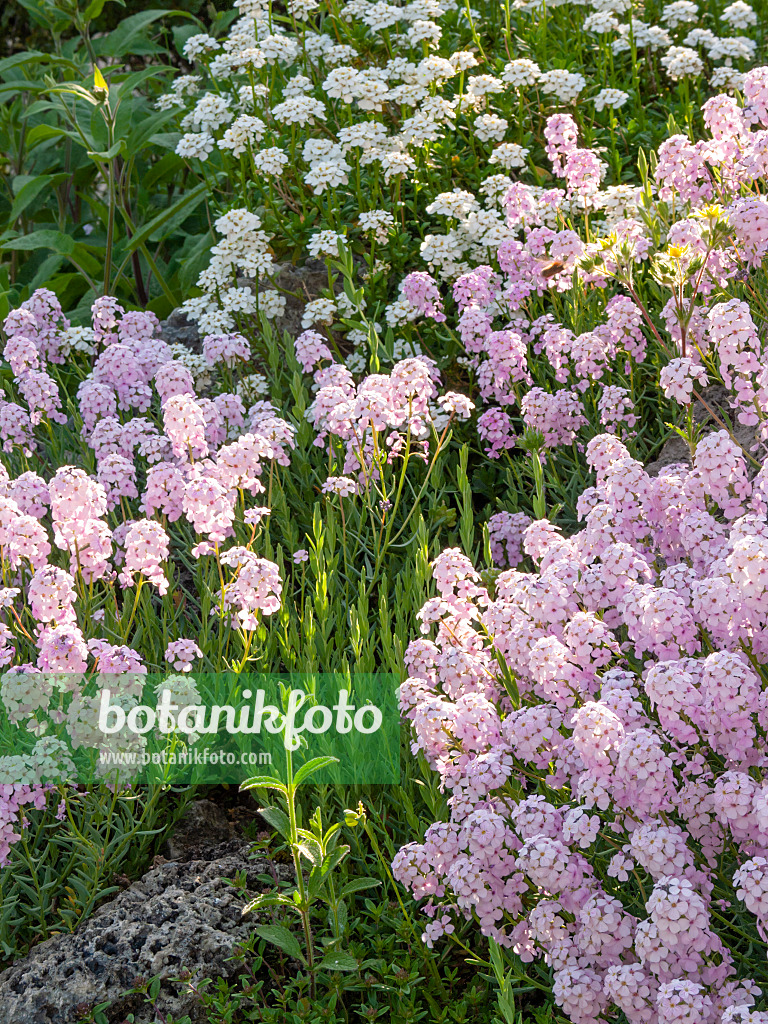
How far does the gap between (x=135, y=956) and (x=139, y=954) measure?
1 centimetres

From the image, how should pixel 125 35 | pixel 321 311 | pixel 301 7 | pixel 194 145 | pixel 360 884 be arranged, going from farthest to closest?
pixel 125 35, pixel 301 7, pixel 194 145, pixel 321 311, pixel 360 884

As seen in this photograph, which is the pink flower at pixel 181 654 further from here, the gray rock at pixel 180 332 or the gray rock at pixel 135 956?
the gray rock at pixel 180 332

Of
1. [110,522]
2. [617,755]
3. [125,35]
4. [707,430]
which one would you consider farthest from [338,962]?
[125,35]

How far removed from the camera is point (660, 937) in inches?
73.7

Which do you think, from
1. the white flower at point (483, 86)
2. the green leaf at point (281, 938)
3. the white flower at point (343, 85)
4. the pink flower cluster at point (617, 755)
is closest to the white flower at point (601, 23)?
the white flower at point (483, 86)

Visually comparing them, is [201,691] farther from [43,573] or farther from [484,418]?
[484,418]

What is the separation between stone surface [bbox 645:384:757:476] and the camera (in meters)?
3.78

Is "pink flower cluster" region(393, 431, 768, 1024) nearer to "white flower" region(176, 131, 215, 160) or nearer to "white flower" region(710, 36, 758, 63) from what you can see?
"white flower" region(176, 131, 215, 160)

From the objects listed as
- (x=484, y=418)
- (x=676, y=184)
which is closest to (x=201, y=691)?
(x=484, y=418)

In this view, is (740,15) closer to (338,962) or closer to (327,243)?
(327,243)

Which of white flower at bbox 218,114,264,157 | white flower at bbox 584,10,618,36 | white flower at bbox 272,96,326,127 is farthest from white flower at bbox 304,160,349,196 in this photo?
white flower at bbox 584,10,618,36

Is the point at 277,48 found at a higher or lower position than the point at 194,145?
higher

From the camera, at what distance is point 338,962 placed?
7.82 feet

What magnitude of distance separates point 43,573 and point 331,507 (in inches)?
48.5
